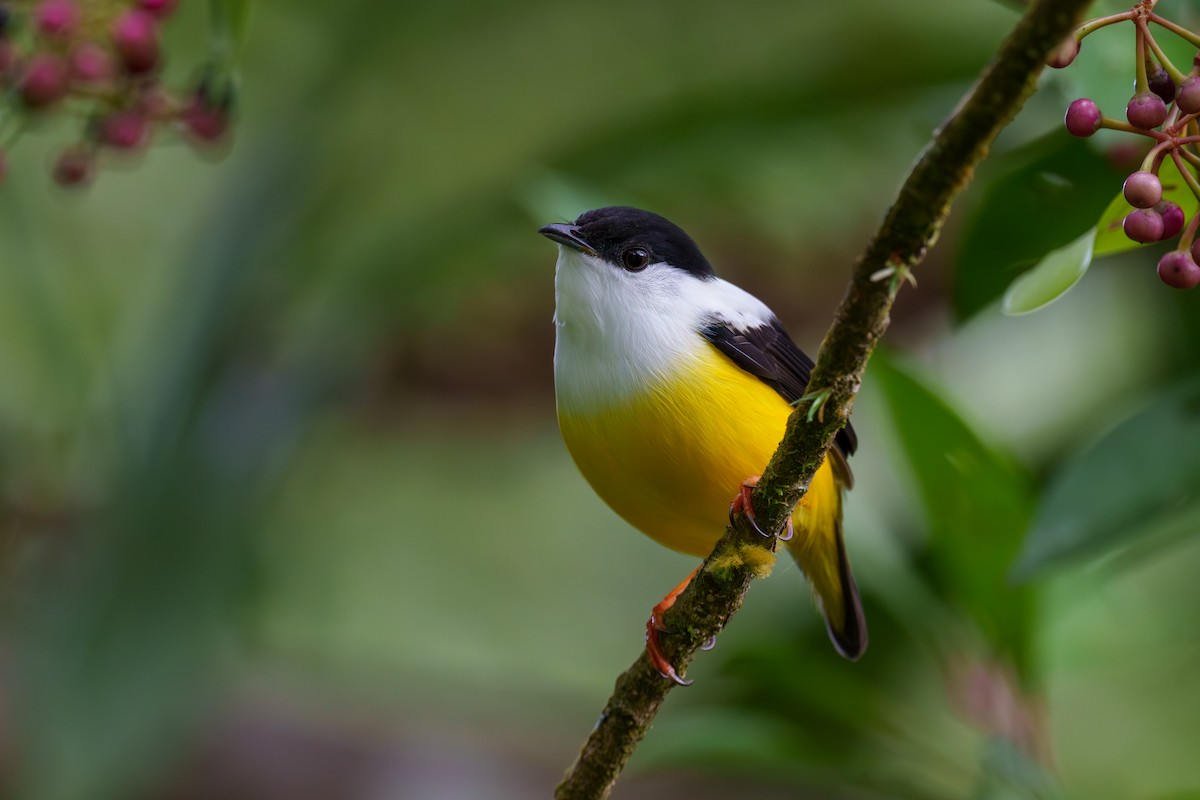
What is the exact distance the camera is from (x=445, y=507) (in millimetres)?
5402

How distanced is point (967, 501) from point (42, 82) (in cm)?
165

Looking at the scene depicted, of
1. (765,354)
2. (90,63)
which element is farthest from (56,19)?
(765,354)

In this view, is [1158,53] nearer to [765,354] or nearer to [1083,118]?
[1083,118]

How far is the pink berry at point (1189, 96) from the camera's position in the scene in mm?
1008

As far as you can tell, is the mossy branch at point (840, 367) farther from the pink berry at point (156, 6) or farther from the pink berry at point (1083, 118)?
the pink berry at point (156, 6)

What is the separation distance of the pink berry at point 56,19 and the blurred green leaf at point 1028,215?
4.46ft

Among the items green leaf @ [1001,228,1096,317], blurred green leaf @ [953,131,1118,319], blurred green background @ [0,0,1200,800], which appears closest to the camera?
green leaf @ [1001,228,1096,317]

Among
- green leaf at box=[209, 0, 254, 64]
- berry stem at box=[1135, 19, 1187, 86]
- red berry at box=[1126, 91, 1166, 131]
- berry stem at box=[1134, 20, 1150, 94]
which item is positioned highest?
berry stem at box=[1135, 19, 1187, 86]

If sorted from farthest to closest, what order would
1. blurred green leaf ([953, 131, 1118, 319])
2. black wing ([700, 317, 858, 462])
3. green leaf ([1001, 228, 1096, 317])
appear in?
blurred green leaf ([953, 131, 1118, 319]) → black wing ([700, 317, 858, 462]) → green leaf ([1001, 228, 1096, 317])

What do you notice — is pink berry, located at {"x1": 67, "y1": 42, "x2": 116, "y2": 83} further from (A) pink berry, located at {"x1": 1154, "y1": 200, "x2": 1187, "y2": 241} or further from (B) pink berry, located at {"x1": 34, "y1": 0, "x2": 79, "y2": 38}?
(A) pink berry, located at {"x1": 1154, "y1": 200, "x2": 1187, "y2": 241}

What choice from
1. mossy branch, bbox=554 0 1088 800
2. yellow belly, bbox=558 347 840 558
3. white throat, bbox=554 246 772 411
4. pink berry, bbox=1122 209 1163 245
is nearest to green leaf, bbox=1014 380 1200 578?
yellow belly, bbox=558 347 840 558

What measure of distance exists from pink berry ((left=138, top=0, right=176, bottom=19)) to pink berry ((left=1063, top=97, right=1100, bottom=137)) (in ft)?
4.13

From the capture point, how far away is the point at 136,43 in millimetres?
1664

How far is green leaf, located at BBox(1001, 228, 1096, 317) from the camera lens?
1.14 meters
